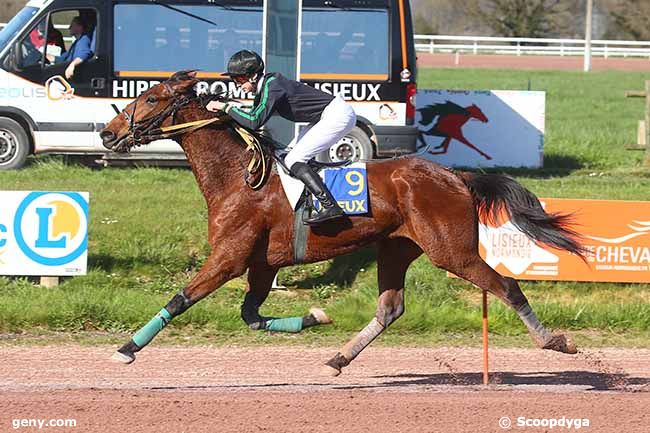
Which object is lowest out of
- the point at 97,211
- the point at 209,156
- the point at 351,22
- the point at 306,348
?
the point at 306,348

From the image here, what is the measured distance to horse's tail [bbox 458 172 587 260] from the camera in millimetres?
8383

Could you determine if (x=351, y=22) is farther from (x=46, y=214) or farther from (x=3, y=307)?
(x=3, y=307)

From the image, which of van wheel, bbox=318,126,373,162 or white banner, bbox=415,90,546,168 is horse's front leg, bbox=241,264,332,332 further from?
white banner, bbox=415,90,546,168

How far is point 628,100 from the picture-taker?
33719 millimetres

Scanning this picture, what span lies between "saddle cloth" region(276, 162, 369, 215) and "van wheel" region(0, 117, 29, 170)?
8.99 m

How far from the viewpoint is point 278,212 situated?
8039mm

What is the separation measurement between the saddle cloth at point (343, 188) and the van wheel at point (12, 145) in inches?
354

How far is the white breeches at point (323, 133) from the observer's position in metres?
8.11

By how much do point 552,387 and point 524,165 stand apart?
10.5m

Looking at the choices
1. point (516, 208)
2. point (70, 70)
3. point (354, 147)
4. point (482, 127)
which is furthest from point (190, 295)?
point (482, 127)

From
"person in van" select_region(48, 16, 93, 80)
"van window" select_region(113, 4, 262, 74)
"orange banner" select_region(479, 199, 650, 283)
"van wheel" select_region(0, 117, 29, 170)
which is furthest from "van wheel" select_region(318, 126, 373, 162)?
"orange banner" select_region(479, 199, 650, 283)

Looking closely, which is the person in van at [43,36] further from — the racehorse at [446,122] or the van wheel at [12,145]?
the racehorse at [446,122]

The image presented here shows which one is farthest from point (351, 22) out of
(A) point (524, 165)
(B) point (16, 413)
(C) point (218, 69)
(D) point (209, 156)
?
(B) point (16, 413)

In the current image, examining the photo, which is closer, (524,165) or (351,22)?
(351,22)
